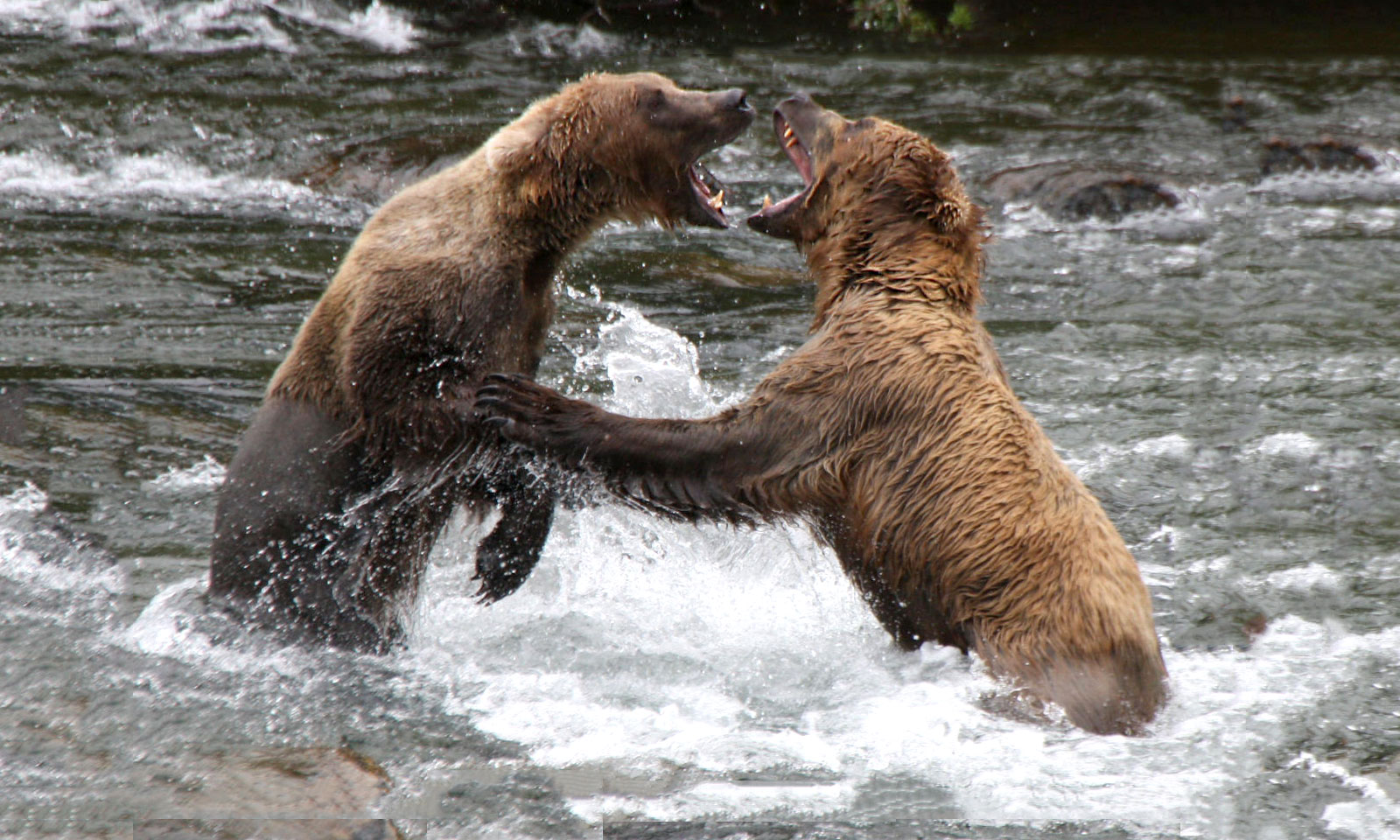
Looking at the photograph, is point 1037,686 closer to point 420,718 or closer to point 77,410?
point 420,718

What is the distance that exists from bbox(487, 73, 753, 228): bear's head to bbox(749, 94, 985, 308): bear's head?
1.05 feet

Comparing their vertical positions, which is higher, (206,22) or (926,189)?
(206,22)

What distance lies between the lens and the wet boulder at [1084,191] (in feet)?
33.4

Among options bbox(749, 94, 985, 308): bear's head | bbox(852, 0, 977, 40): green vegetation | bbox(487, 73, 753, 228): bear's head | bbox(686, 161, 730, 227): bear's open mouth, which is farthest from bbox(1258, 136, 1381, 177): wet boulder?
bbox(487, 73, 753, 228): bear's head

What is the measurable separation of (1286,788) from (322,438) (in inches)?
126

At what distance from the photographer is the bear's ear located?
192 inches

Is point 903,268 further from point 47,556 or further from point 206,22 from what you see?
point 206,22

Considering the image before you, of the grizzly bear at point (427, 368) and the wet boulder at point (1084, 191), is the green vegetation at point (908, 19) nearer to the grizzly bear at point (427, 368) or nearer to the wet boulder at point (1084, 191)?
the wet boulder at point (1084, 191)

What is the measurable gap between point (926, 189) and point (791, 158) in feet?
2.45

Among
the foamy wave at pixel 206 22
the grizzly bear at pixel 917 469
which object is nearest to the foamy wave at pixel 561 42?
the foamy wave at pixel 206 22

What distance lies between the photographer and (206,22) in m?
13.6

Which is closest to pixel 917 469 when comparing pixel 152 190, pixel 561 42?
pixel 152 190

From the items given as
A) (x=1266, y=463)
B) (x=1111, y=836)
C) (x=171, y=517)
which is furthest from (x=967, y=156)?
(x=1111, y=836)

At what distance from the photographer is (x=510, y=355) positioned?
4828 mm
